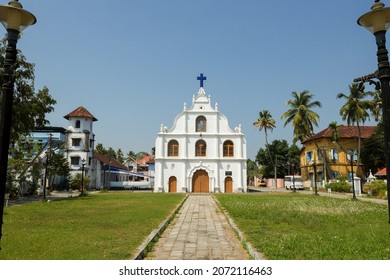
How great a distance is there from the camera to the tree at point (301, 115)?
1731 inches

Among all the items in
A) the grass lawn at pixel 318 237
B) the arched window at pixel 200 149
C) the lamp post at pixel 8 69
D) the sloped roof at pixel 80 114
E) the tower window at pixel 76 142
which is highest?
the sloped roof at pixel 80 114

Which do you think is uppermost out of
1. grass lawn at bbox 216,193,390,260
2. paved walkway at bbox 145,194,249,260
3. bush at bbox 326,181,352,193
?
bush at bbox 326,181,352,193

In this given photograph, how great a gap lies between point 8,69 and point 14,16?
33.1 inches

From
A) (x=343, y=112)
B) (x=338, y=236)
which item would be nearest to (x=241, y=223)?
(x=338, y=236)

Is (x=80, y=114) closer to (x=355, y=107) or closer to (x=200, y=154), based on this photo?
(x=200, y=154)

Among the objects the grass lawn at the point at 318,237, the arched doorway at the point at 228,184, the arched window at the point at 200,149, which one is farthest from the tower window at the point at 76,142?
the grass lawn at the point at 318,237

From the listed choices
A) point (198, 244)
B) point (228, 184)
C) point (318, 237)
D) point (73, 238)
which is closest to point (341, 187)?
point (228, 184)

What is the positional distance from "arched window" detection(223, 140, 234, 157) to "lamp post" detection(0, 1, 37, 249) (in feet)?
123

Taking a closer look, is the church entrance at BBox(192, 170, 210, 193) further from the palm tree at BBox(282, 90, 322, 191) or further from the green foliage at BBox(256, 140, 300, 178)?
the green foliage at BBox(256, 140, 300, 178)

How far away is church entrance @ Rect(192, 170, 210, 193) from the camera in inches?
1625

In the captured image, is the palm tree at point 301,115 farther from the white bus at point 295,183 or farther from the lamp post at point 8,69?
the lamp post at point 8,69

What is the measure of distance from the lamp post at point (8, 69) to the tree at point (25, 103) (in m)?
19.2

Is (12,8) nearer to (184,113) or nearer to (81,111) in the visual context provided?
(184,113)

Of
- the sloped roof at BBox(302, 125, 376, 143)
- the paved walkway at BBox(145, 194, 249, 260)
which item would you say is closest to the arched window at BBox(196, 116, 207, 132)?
the sloped roof at BBox(302, 125, 376, 143)
